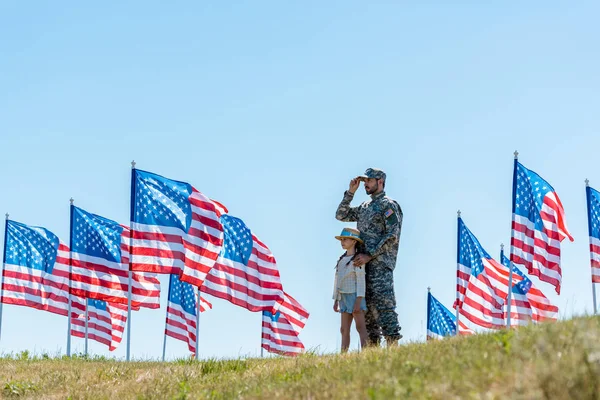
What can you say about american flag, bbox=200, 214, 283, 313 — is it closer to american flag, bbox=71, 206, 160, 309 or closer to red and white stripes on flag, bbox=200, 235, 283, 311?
red and white stripes on flag, bbox=200, 235, 283, 311

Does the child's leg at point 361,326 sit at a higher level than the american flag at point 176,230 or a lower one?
lower

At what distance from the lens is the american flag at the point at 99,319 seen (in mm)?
29156

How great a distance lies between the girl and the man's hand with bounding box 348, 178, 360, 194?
1.91 feet

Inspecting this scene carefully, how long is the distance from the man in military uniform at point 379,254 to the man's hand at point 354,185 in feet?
0.05

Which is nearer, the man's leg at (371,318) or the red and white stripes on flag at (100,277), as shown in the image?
the man's leg at (371,318)

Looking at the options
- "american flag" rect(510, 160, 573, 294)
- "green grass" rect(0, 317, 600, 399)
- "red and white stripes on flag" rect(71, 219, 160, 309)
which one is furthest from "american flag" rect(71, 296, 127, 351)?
"green grass" rect(0, 317, 600, 399)

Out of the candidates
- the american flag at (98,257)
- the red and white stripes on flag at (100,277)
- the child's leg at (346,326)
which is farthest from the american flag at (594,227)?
the child's leg at (346,326)

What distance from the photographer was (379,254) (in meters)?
11.3

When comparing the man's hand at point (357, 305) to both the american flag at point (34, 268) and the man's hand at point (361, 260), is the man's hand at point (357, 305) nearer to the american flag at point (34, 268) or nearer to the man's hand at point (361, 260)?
the man's hand at point (361, 260)

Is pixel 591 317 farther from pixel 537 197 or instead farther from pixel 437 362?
pixel 537 197

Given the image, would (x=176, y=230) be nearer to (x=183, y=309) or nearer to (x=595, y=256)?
(x=183, y=309)

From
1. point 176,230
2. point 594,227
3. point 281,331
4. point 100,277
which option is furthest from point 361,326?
point 281,331

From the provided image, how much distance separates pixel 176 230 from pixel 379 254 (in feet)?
27.1

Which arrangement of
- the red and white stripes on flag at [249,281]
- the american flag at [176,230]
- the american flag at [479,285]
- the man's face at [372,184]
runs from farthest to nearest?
the american flag at [479,285]
the red and white stripes on flag at [249,281]
the american flag at [176,230]
the man's face at [372,184]
